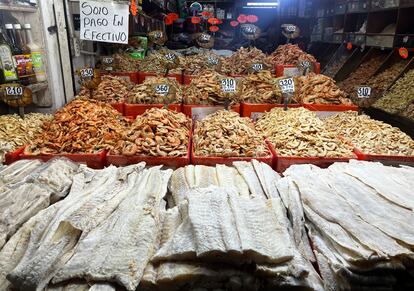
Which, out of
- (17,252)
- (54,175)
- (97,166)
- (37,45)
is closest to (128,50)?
(37,45)

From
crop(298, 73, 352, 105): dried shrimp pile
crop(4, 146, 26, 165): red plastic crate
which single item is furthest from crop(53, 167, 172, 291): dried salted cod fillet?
crop(298, 73, 352, 105): dried shrimp pile

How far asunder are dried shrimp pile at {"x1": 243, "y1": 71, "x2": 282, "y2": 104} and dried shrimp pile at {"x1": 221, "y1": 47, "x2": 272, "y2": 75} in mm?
918

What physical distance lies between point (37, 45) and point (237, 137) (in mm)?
2195

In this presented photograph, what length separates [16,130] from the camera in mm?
2781

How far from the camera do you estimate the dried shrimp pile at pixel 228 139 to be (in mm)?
2510

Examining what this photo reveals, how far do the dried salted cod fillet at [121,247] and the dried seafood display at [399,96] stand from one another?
4144 mm

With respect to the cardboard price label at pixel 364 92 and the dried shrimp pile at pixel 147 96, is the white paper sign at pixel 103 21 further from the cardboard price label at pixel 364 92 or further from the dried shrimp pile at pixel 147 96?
the cardboard price label at pixel 364 92

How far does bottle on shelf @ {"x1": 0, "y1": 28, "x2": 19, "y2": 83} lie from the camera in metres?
2.75

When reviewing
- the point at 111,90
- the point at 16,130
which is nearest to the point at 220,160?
the point at 16,130

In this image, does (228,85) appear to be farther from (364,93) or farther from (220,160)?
(364,93)

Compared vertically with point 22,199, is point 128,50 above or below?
above

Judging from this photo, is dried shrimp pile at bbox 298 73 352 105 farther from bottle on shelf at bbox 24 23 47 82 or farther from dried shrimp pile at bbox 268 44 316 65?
bottle on shelf at bbox 24 23 47 82

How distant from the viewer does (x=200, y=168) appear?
2221 millimetres

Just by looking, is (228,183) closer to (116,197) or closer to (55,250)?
(116,197)
